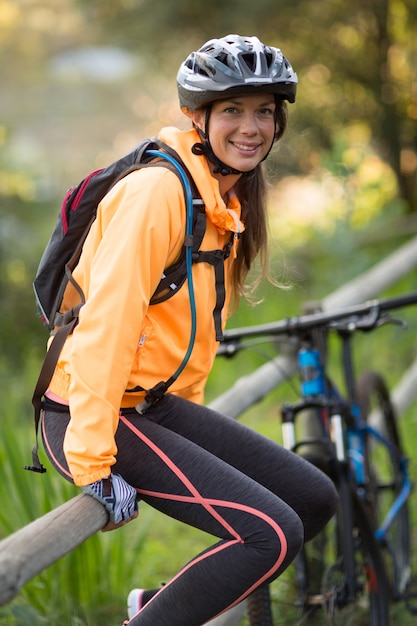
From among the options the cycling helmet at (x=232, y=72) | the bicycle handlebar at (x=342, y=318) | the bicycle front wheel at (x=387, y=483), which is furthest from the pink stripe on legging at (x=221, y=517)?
the bicycle front wheel at (x=387, y=483)

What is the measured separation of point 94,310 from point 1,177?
6.04m

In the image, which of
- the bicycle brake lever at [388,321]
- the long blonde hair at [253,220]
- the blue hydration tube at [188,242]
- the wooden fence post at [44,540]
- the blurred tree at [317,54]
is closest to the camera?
the wooden fence post at [44,540]

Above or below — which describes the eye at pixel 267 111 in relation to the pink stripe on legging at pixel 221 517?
above

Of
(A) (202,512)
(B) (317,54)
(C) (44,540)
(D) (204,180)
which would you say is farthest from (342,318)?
(B) (317,54)

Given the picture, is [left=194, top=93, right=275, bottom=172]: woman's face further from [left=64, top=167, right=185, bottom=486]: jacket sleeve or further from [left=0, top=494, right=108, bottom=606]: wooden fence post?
[left=0, top=494, right=108, bottom=606]: wooden fence post

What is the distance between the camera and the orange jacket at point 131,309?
2008 millimetres

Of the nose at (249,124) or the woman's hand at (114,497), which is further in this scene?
the nose at (249,124)

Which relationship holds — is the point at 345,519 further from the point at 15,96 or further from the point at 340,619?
the point at 15,96

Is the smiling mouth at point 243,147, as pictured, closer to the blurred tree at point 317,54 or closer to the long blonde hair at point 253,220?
the long blonde hair at point 253,220

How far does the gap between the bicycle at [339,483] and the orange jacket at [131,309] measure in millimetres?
864

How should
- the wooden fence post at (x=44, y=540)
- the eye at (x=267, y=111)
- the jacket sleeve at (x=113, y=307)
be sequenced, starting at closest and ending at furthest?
the wooden fence post at (x=44, y=540) → the jacket sleeve at (x=113, y=307) → the eye at (x=267, y=111)

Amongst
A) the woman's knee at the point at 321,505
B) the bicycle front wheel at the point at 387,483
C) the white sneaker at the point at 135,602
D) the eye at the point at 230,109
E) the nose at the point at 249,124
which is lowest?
the bicycle front wheel at the point at 387,483

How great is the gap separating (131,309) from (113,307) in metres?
0.04

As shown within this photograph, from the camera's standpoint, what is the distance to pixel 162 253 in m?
2.16
